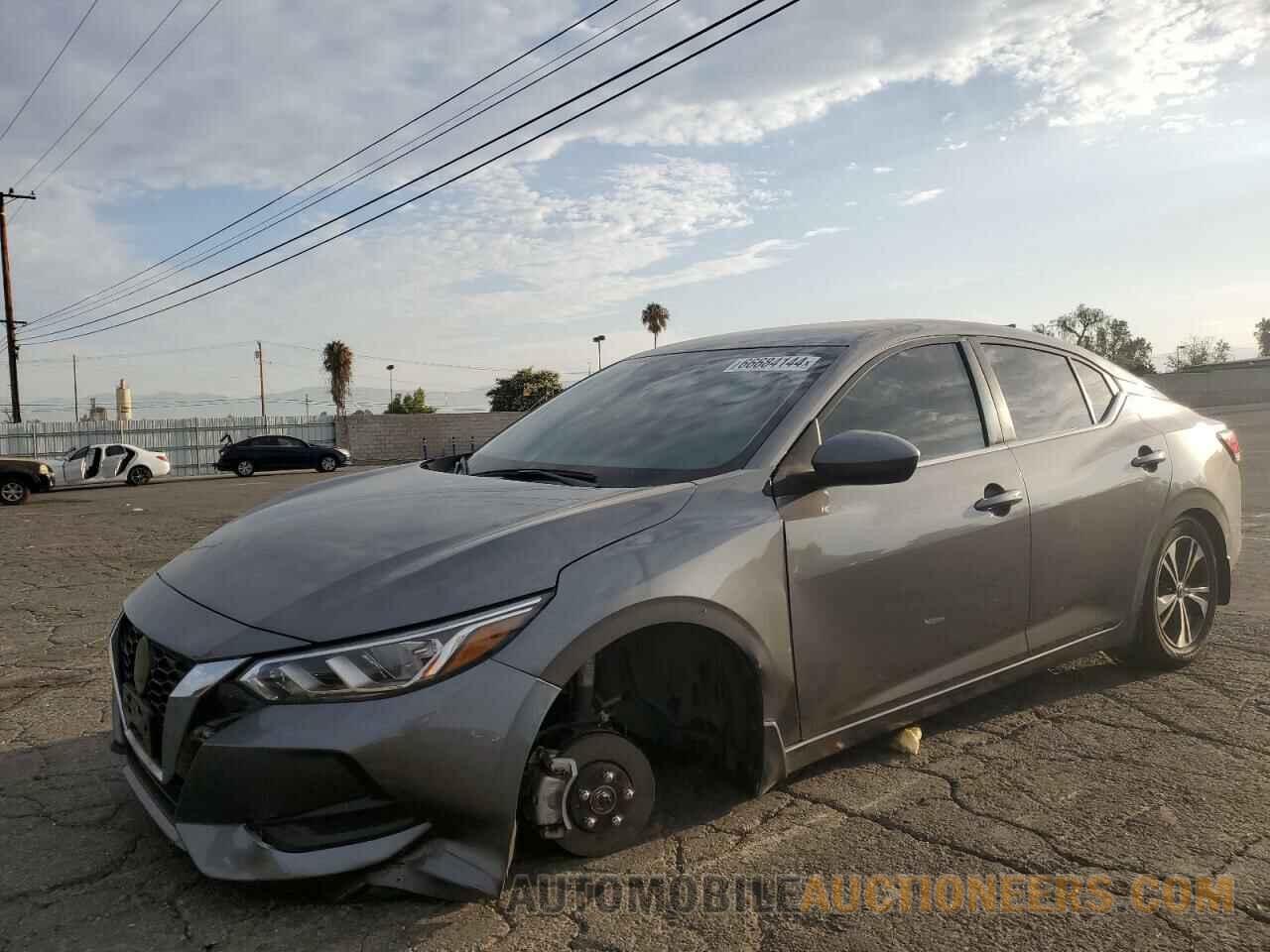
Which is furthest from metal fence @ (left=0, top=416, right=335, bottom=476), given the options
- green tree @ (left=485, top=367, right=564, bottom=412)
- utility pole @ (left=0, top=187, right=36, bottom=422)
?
green tree @ (left=485, top=367, right=564, bottom=412)

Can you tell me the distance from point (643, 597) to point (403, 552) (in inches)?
23.9

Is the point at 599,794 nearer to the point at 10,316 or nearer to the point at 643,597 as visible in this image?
the point at 643,597

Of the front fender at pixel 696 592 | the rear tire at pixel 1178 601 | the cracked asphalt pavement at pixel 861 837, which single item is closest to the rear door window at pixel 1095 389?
the rear tire at pixel 1178 601

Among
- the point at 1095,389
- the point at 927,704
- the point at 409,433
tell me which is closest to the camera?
the point at 927,704

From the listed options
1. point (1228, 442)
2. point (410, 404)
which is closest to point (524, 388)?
point (410, 404)

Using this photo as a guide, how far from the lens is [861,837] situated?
2779 mm

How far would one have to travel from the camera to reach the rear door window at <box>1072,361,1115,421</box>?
4.00 m

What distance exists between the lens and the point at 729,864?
263 cm

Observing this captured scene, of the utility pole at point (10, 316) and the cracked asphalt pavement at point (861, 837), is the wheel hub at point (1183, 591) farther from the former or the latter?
the utility pole at point (10, 316)

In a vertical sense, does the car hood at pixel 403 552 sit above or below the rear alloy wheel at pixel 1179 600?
above

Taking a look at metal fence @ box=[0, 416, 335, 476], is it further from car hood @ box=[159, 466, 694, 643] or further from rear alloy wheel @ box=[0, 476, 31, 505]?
car hood @ box=[159, 466, 694, 643]

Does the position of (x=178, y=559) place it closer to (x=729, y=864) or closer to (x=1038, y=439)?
(x=729, y=864)

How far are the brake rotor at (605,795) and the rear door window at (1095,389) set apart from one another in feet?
8.22

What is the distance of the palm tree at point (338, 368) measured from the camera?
225ft
